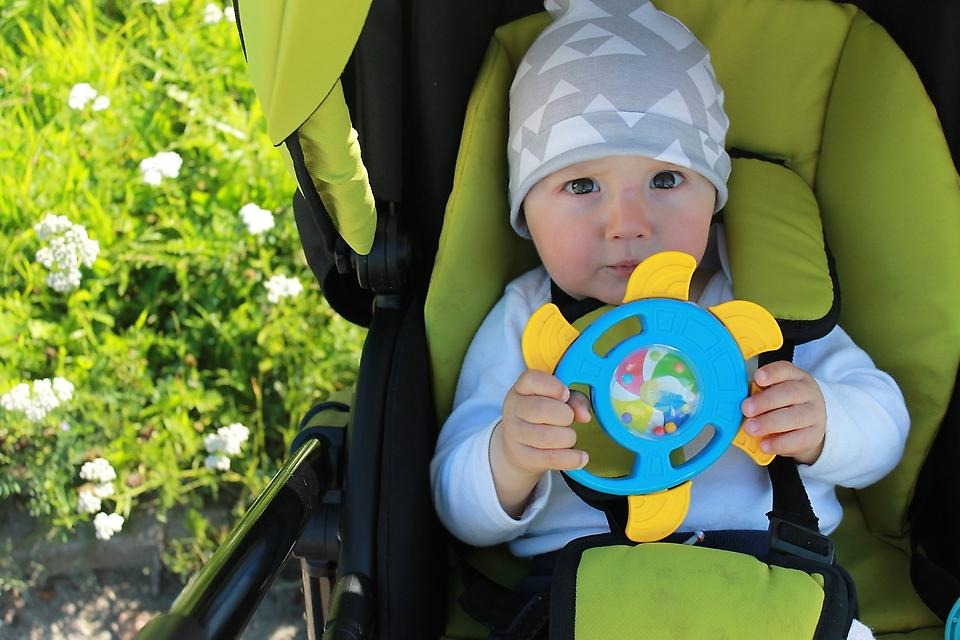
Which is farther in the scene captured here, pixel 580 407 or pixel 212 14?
pixel 212 14

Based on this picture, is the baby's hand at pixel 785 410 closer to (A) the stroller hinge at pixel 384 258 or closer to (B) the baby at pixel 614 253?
(B) the baby at pixel 614 253

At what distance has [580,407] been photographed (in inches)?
41.3

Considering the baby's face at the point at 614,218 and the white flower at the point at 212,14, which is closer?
the baby's face at the point at 614,218

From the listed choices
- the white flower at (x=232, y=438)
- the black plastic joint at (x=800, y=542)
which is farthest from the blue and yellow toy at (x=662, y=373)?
the white flower at (x=232, y=438)

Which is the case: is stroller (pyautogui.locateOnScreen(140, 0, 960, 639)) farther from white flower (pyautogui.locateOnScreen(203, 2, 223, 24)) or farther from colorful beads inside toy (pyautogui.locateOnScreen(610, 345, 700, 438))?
white flower (pyautogui.locateOnScreen(203, 2, 223, 24))

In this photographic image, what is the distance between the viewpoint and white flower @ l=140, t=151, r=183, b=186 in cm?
203

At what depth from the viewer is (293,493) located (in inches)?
41.6

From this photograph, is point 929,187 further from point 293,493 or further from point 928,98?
point 293,493

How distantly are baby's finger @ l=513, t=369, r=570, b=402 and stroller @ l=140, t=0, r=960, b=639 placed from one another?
0.20m

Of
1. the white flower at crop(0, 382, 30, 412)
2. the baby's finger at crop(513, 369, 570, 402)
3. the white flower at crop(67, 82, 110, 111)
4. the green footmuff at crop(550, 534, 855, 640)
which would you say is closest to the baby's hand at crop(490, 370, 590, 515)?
the baby's finger at crop(513, 369, 570, 402)

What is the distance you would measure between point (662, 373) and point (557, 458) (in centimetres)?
15

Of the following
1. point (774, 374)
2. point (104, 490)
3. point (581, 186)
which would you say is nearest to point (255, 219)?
point (104, 490)

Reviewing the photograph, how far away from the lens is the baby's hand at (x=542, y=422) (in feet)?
3.43

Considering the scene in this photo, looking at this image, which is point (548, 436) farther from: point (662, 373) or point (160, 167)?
point (160, 167)
